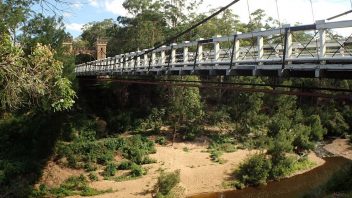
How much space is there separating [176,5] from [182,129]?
18.6 m

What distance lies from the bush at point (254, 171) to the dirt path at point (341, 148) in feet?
29.2

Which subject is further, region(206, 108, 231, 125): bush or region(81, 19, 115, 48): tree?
region(81, 19, 115, 48): tree

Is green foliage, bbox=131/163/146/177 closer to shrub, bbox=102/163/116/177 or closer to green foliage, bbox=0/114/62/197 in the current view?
shrub, bbox=102/163/116/177

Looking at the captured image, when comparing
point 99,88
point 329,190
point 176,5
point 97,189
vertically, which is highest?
point 176,5

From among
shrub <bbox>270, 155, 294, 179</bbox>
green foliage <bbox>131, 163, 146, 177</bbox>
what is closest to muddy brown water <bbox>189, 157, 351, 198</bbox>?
shrub <bbox>270, 155, 294, 179</bbox>

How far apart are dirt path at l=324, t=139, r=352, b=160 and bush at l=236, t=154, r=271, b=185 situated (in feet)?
29.2

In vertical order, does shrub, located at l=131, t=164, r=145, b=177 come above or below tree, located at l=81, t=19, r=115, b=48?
below

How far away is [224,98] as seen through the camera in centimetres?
3875

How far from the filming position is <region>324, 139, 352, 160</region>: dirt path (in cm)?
2947

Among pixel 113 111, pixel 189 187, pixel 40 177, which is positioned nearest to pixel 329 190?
pixel 189 187

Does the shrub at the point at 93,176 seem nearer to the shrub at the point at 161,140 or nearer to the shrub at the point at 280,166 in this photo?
the shrub at the point at 161,140

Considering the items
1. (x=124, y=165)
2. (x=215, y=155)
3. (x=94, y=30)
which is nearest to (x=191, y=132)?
(x=215, y=155)

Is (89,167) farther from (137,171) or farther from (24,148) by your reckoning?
(24,148)

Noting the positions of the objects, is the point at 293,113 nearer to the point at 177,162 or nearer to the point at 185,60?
the point at 177,162
